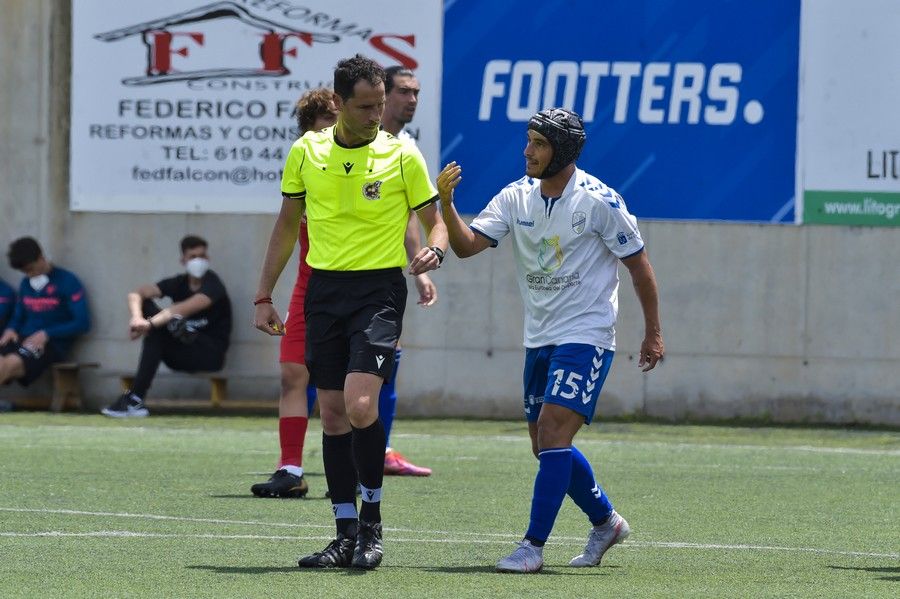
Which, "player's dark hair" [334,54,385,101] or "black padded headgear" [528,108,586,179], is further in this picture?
"black padded headgear" [528,108,586,179]

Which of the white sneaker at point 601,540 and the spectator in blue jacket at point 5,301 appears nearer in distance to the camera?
the white sneaker at point 601,540

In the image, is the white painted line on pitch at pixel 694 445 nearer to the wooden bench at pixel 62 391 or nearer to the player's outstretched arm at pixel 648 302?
the wooden bench at pixel 62 391

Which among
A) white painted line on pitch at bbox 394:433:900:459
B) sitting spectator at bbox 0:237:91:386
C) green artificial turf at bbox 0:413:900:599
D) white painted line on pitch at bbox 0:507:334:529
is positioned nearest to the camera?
green artificial turf at bbox 0:413:900:599

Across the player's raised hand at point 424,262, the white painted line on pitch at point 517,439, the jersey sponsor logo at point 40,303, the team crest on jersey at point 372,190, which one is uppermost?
the team crest on jersey at point 372,190

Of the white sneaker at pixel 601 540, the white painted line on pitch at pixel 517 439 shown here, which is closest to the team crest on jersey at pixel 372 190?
the white sneaker at pixel 601 540

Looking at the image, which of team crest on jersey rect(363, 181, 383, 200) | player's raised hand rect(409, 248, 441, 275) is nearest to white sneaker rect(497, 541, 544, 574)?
player's raised hand rect(409, 248, 441, 275)

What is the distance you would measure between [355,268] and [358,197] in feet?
0.93

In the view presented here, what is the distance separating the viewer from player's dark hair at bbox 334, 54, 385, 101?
699cm

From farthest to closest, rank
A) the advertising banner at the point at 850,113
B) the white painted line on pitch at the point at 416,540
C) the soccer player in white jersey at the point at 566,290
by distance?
the advertising banner at the point at 850,113, the white painted line on pitch at the point at 416,540, the soccer player in white jersey at the point at 566,290

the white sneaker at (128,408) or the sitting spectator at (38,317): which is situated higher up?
the sitting spectator at (38,317)

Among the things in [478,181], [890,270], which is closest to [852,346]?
[890,270]

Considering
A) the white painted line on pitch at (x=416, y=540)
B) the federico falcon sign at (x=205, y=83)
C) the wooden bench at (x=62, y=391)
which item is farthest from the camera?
the wooden bench at (x=62, y=391)

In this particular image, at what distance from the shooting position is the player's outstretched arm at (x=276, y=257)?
7246 millimetres

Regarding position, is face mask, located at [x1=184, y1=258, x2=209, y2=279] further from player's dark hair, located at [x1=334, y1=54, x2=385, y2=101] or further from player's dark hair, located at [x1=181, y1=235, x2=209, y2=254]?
player's dark hair, located at [x1=334, y1=54, x2=385, y2=101]
